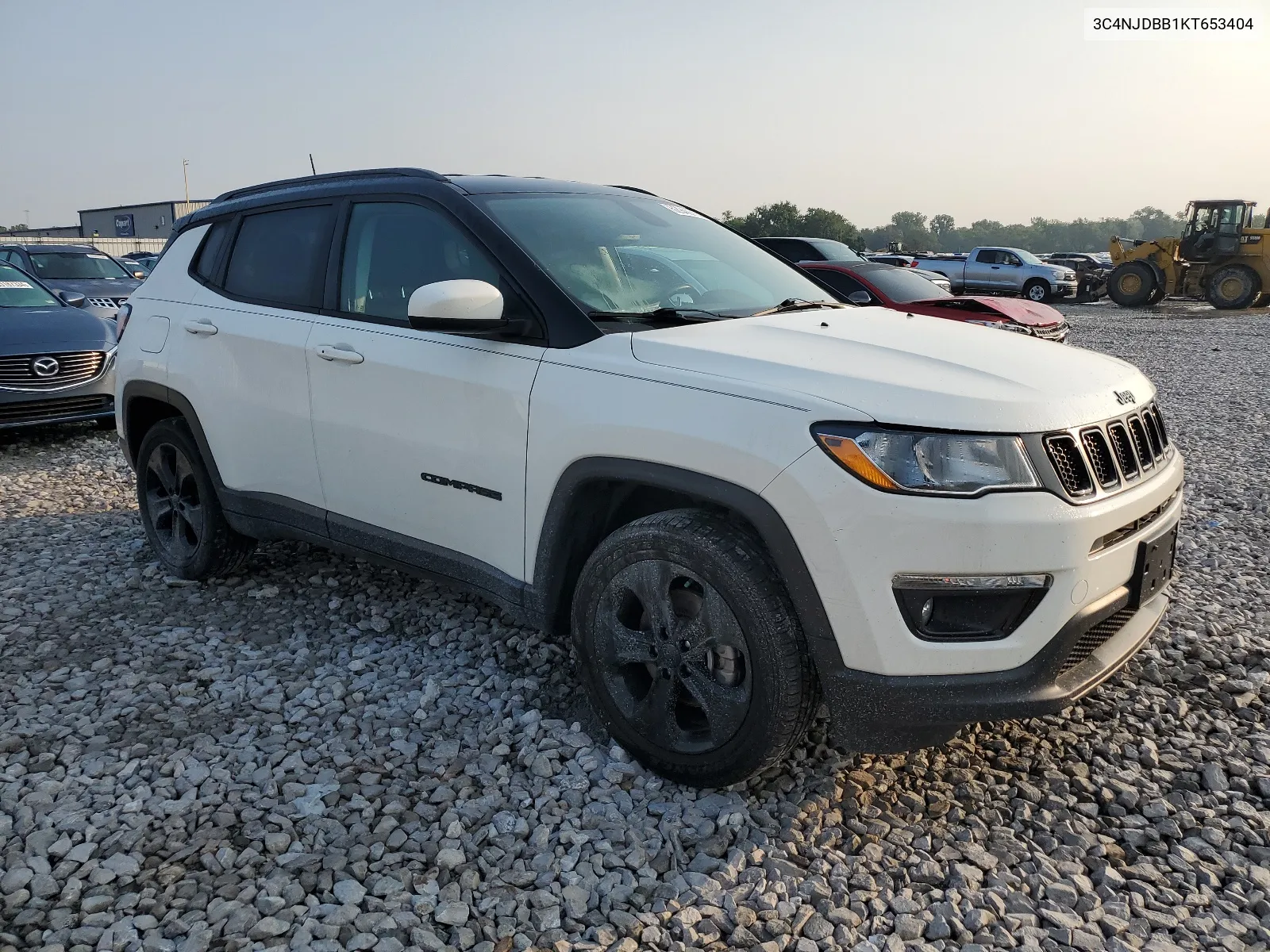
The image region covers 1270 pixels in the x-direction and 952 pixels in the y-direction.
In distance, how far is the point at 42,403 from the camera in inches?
308

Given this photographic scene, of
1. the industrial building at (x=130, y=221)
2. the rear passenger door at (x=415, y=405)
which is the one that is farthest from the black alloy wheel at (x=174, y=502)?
the industrial building at (x=130, y=221)

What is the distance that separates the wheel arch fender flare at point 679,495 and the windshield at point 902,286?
730 centimetres

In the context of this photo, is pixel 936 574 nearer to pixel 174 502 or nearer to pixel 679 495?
pixel 679 495

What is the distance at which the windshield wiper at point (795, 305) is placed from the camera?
3.46 m

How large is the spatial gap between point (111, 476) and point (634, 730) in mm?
5539

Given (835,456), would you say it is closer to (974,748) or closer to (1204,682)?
(974,748)

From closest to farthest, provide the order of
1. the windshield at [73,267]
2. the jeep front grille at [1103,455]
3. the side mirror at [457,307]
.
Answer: the jeep front grille at [1103,455], the side mirror at [457,307], the windshield at [73,267]

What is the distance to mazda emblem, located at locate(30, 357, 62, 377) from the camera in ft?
25.5

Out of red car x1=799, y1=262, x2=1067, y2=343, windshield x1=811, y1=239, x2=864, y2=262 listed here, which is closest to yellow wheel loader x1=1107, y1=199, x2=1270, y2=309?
windshield x1=811, y1=239, x2=864, y2=262

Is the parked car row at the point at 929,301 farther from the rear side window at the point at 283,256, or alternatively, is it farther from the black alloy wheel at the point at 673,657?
the black alloy wheel at the point at 673,657

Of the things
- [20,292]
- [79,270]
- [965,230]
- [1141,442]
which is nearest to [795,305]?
[1141,442]

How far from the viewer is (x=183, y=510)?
4660 millimetres

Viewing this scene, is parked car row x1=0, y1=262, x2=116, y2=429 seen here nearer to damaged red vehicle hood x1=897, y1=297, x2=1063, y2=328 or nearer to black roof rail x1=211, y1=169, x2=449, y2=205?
black roof rail x1=211, y1=169, x2=449, y2=205

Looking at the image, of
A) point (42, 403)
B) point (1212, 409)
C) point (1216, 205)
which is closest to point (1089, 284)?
point (1216, 205)
